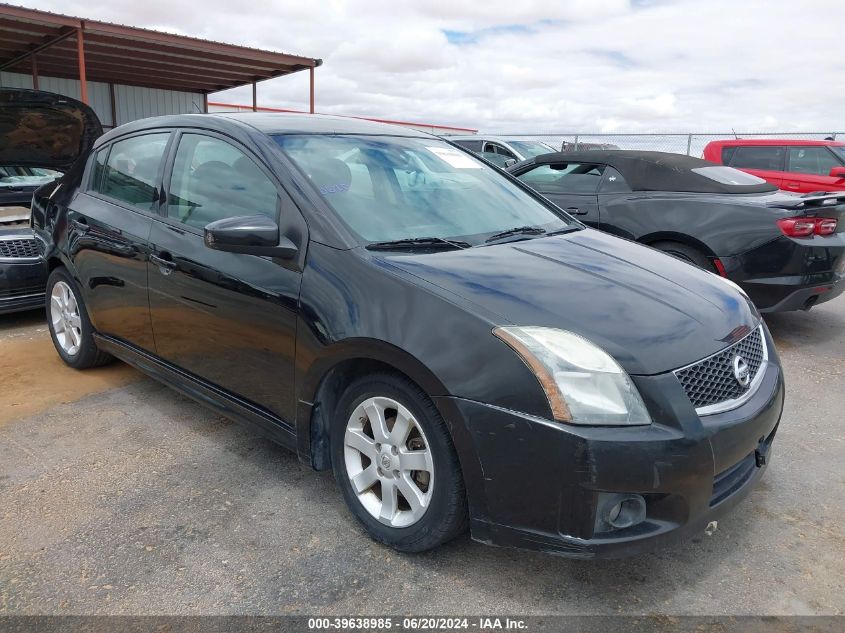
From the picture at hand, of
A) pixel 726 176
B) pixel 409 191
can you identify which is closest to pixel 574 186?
pixel 726 176

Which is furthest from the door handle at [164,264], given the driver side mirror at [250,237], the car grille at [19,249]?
the car grille at [19,249]

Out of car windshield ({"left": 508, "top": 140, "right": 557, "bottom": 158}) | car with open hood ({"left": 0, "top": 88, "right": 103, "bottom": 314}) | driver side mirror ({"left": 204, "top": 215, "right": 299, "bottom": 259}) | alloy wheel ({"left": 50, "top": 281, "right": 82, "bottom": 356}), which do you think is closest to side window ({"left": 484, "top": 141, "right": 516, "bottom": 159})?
car windshield ({"left": 508, "top": 140, "right": 557, "bottom": 158})

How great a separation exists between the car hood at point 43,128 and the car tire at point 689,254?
4685 mm

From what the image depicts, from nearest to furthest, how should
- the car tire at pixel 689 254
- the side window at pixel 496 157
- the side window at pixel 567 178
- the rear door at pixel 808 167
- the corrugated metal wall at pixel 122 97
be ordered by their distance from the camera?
the car tire at pixel 689 254
the side window at pixel 567 178
the rear door at pixel 808 167
the side window at pixel 496 157
the corrugated metal wall at pixel 122 97

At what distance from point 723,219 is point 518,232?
9.21ft

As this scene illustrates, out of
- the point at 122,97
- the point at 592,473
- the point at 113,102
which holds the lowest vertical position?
the point at 592,473

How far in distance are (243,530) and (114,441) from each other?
119cm

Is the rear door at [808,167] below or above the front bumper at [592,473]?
above

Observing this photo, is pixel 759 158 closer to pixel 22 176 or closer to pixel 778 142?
pixel 778 142

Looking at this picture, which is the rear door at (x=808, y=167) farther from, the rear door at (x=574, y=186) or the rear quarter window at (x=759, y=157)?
the rear door at (x=574, y=186)

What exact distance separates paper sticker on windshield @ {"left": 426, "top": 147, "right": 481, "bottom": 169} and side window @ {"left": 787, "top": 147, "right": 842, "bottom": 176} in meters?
8.76

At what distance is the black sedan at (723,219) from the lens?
496 cm

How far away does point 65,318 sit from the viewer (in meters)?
4.43

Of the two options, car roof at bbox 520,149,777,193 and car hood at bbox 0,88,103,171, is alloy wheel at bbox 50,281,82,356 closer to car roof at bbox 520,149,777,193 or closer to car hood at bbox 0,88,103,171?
car hood at bbox 0,88,103,171
